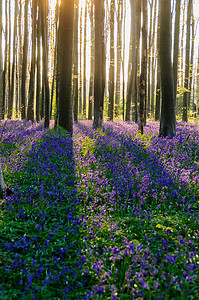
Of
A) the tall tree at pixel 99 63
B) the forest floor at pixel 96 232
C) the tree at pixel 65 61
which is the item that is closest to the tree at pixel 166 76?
the forest floor at pixel 96 232

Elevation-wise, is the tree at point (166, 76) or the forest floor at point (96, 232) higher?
the tree at point (166, 76)

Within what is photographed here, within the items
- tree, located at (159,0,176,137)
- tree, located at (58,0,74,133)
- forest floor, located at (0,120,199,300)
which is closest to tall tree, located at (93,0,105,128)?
tree, located at (58,0,74,133)

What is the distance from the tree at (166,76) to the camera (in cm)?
988

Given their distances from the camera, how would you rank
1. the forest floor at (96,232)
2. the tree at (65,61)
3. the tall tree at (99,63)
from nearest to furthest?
the forest floor at (96,232)
the tree at (65,61)
the tall tree at (99,63)

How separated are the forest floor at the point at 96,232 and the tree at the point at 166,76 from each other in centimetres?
342

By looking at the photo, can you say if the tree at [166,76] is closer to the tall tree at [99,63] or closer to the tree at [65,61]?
the tall tree at [99,63]

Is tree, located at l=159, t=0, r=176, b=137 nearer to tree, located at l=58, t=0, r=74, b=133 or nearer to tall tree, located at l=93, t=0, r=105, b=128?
tall tree, located at l=93, t=0, r=105, b=128

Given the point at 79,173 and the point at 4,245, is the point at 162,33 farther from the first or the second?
the point at 4,245

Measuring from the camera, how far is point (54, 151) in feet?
23.3

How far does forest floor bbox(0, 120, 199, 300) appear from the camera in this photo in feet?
8.09

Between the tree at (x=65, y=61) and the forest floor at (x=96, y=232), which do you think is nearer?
the forest floor at (x=96, y=232)

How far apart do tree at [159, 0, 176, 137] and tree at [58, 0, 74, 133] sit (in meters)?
4.01

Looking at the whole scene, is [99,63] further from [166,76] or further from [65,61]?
[166,76]

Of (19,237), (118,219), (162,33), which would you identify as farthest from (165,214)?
(162,33)
